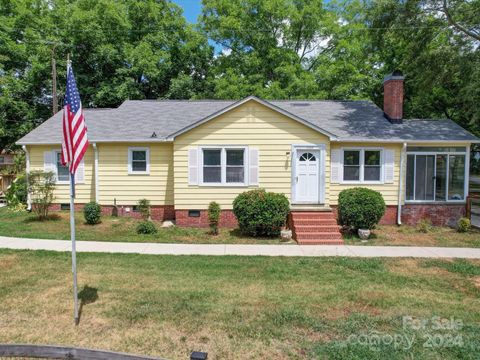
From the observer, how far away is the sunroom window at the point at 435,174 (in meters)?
13.3

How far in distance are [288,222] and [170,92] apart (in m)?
16.7

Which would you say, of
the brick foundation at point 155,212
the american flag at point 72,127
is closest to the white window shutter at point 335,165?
the brick foundation at point 155,212

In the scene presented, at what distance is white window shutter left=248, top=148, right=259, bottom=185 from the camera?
12.1m

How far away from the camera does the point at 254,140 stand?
39.9ft

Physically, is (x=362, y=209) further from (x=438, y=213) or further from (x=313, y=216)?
(x=438, y=213)

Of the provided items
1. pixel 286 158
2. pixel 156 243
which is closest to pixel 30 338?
pixel 156 243

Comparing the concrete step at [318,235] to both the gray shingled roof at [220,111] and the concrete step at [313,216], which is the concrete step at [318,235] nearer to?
the concrete step at [313,216]

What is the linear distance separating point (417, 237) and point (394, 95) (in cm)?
644

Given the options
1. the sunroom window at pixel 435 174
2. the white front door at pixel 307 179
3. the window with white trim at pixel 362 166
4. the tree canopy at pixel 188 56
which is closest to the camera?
the white front door at pixel 307 179

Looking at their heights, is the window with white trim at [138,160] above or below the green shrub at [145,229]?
above

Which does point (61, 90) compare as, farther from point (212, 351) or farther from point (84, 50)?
point (212, 351)

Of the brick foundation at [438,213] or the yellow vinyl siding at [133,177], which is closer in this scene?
the brick foundation at [438,213]

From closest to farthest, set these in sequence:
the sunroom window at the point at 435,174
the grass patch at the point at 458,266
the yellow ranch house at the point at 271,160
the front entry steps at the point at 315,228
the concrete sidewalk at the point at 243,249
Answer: the grass patch at the point at 458,266 < the concrete sidewalk at the point at 243,249 < the front entry steps at the point at 315,228 < the yellow ranch house at the point at 271,160 < the sunroom window at the point at 435,174

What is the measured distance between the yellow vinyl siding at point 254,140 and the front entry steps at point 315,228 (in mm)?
1195
